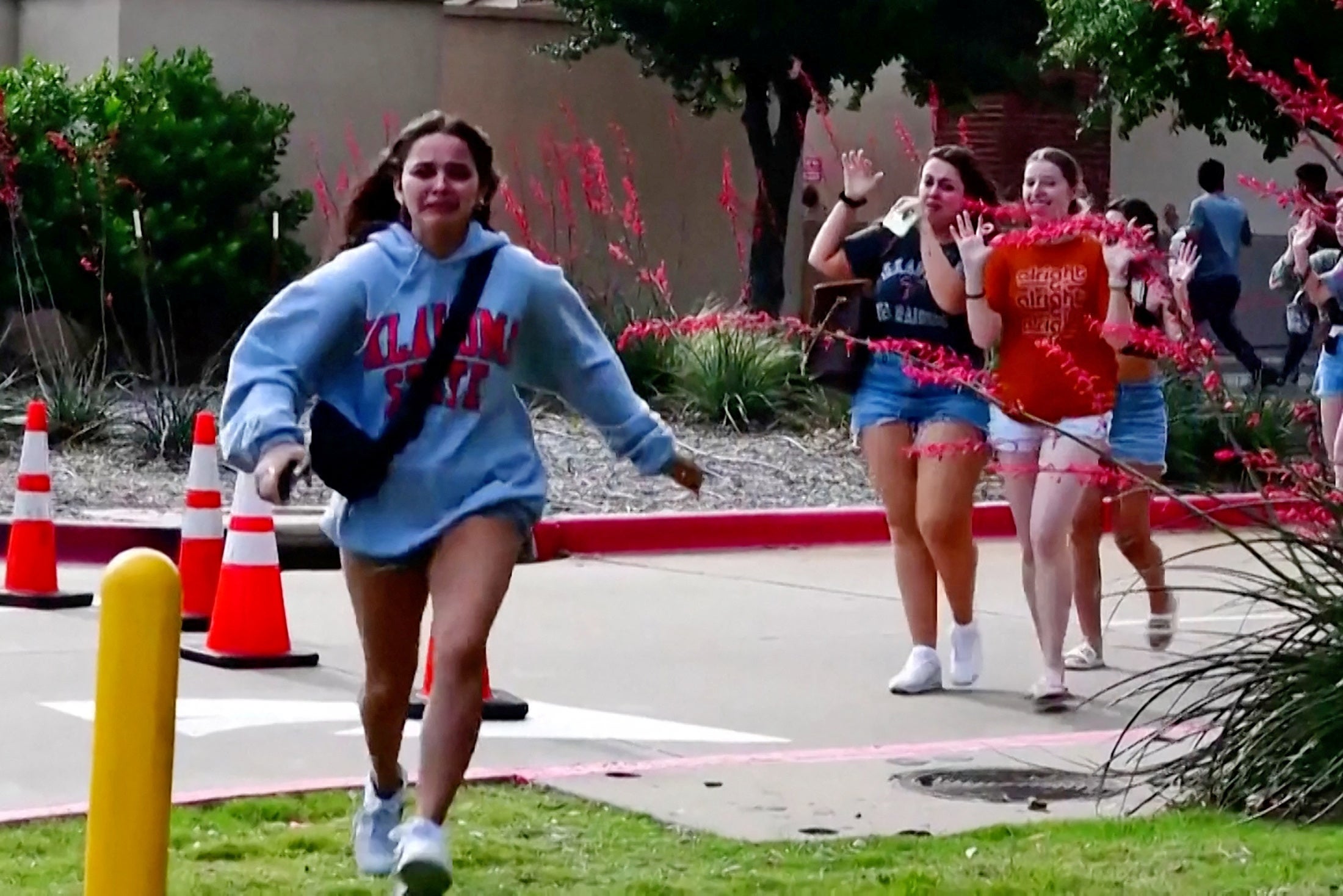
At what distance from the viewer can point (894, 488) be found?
27.9ft

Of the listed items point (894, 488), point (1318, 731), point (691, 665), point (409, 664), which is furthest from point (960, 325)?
point (409, 664)

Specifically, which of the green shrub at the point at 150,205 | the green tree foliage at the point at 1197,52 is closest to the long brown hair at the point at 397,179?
the green tree foliage at the point at 1197,52

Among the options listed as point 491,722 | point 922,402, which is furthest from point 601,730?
point 922,402

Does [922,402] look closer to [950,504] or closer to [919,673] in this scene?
[950,504]

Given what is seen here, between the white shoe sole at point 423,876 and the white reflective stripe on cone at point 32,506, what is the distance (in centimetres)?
552

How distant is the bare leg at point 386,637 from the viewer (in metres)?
5.44

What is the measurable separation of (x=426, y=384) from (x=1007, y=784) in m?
2.46

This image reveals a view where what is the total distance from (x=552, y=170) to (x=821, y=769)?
14855mm

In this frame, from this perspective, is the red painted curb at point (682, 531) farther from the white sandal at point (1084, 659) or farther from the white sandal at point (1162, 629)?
the white sandal at point (1084, 659)

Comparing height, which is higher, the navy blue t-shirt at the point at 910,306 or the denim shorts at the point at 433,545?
the navy blue t-shirt at the point at 910,306

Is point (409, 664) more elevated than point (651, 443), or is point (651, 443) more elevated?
point (651, 443)

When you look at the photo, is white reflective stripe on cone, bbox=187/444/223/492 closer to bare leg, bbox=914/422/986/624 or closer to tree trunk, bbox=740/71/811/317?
bare leg, bbox=914/422/986/624

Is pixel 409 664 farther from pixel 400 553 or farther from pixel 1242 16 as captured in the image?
pixel 1242 16

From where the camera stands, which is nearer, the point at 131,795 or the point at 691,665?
the point at 131,795
